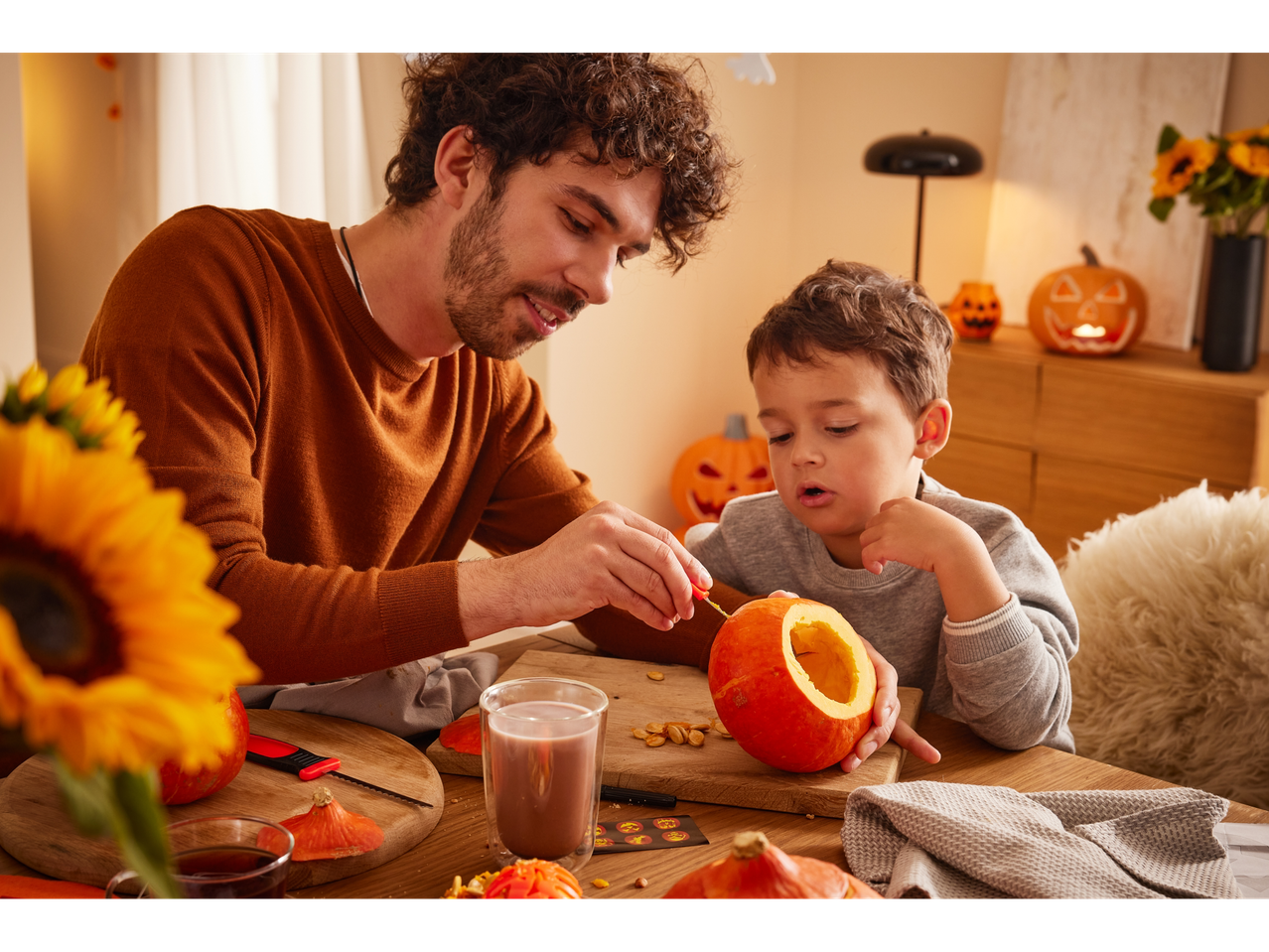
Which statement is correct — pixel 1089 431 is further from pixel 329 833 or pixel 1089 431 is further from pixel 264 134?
pixel 329 833

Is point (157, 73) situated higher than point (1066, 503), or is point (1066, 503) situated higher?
point (157, 73)

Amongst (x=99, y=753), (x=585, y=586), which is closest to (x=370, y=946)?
(x=99, y=753)

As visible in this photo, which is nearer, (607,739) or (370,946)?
(370,946)

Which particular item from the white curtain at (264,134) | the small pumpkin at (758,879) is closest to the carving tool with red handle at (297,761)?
the small pumpkin at (758,879)

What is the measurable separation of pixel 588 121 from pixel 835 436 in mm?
482

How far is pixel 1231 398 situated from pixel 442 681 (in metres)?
2.46

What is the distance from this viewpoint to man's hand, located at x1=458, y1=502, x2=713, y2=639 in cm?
102

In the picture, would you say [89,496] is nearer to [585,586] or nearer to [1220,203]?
[585,586]

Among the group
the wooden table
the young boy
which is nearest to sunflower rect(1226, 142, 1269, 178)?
the young boy

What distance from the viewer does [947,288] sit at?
384cm

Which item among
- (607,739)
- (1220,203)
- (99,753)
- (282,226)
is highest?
(1220,203)

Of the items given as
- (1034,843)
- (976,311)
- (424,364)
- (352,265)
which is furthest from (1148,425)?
(1034,843)

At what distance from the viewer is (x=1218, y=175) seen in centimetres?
281

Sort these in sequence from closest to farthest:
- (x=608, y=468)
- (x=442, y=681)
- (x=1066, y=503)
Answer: (x=442, y=681) < (x=1066, y=503) < (x=608, y=468)
